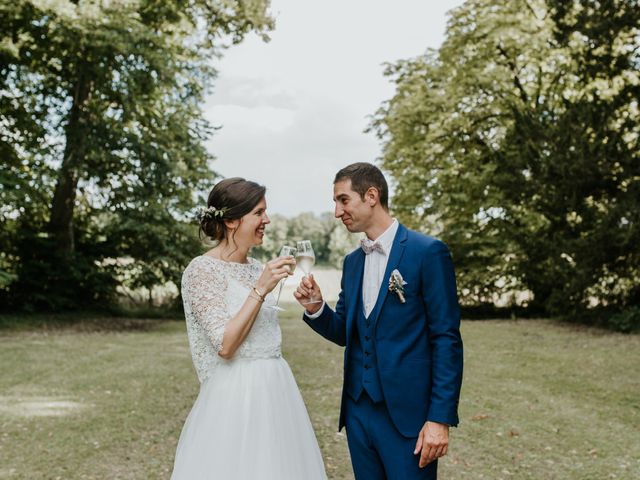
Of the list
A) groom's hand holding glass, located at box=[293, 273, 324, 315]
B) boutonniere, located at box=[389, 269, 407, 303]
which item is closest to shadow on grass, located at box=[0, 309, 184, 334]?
groom's hand holding glass, located at box=[293, 273, 324, 315]

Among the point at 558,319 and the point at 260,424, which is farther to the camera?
the point at 558,319

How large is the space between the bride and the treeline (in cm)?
1286

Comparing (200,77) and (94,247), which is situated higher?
(200,77)

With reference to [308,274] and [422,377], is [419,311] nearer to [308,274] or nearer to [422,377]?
[422,377]

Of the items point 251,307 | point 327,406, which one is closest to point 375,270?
point 251,307

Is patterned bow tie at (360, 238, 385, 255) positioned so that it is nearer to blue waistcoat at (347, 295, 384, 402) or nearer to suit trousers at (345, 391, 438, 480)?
blue waistcoat at (347, 295, 384, 402)

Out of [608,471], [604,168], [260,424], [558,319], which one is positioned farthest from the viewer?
A: [558,319]

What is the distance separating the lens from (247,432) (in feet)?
10.4

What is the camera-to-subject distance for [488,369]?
37.2ft

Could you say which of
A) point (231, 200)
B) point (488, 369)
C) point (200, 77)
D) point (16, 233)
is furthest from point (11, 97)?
point (231, 200)

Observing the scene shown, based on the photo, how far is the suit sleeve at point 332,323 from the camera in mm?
3381

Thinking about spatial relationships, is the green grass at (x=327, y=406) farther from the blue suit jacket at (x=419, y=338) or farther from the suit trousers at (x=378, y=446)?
the blue suit jacket at (x=419, y=338)

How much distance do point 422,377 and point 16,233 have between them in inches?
775

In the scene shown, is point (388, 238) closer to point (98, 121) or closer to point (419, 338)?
point (419, 338)
